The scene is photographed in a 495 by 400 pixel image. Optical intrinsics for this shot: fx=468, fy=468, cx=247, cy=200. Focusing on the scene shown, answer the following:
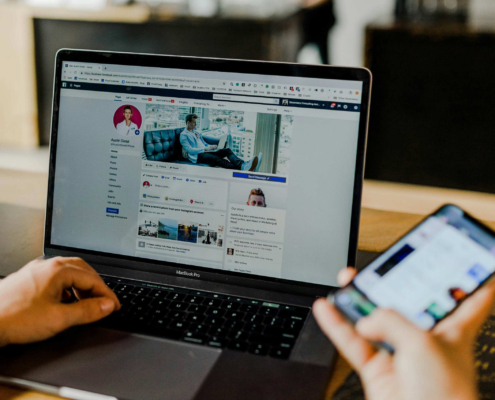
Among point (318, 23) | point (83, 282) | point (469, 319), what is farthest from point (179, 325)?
point (318, 23)

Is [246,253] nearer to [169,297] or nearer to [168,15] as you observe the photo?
[169,297]

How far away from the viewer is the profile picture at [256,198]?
669mm

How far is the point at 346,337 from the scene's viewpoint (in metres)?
0.43

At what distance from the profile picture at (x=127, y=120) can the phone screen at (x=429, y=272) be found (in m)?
0.40

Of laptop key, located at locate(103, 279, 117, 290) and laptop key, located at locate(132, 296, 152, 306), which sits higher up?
laptop key, located at locate(103, 279, 117, 290)

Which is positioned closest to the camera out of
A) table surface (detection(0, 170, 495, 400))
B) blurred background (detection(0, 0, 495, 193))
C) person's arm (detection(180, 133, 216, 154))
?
person's arm (detection(180, 133, 216, 154))

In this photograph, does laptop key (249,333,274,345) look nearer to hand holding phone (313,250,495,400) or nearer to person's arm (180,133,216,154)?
hand holding phone (313,250,495,400)

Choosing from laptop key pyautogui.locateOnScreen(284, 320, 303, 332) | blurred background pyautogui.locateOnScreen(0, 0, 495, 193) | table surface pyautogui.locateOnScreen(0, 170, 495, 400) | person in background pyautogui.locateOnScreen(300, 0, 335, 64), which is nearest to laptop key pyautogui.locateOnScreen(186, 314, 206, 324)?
laptop key pyautogui.locateOnScreen(284, 320, 303, 332)

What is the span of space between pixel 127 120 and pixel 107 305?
284mm

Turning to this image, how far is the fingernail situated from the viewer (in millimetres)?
570

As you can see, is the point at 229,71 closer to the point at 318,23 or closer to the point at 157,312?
the point at 157,312

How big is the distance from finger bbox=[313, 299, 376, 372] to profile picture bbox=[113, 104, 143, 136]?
1.35 ft

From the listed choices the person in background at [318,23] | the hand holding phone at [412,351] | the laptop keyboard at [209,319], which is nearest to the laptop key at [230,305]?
the laptop keyboard at [209,319]

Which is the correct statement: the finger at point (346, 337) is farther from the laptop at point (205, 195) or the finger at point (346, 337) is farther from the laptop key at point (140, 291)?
the laptop key at point (140, 291)
